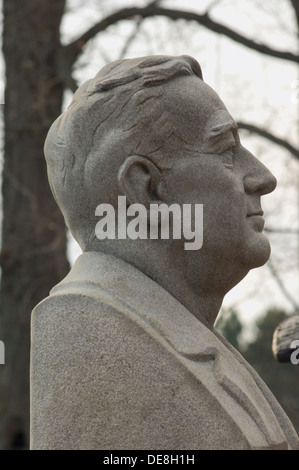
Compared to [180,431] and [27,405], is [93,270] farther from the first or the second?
[27,405]

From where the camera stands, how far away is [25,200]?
10672 mm

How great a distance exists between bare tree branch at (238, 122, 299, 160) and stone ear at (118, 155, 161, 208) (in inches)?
251

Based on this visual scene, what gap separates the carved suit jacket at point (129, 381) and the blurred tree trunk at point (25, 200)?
232 inches

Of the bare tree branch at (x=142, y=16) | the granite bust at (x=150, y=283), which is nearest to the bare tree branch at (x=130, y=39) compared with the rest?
the bare tree branch at (x=142, y=16)

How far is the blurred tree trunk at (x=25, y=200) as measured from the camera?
33.7ft

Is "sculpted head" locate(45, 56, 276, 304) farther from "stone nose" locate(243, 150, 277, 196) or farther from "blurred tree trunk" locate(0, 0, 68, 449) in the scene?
"blurred tree trunk" locate(0, 0, 68, 449)

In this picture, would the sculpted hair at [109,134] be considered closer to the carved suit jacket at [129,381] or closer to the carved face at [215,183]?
the carved face at [215,183]

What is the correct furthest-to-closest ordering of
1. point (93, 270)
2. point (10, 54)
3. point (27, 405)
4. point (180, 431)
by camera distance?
1. point (10, 54)
2. point (27, 405)
3. point (93, 270)
4. point (180, 431)

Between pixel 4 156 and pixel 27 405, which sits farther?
pixel 4 156

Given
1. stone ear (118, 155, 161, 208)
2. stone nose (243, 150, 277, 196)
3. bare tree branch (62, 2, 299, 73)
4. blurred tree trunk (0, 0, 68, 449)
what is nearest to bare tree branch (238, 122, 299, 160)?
bare tree branch (62, 2, 299, 73)

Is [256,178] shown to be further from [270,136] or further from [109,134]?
[270,136]

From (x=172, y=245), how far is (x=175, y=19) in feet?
22.8
